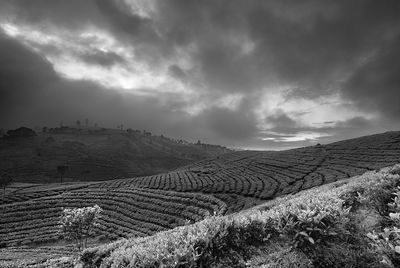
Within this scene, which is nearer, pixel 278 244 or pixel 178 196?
pixel 278 244

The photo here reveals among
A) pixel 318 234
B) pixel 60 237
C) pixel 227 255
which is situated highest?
pixel 318 234

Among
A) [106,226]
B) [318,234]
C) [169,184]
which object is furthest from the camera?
[169,184]

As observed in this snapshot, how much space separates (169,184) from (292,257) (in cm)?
8178

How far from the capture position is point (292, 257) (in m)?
6.57

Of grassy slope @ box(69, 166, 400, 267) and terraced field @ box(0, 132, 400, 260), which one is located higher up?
grassy slope @ box(69, 166, 400, 267)

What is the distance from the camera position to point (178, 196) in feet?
227

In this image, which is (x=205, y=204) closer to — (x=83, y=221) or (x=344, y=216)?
(x=83, y=221)

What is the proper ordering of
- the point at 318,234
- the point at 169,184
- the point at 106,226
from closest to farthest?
1. the point at 318,234
2. the point at 106,226
3. the point at 169,184

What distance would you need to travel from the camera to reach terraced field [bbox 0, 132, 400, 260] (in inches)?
2223

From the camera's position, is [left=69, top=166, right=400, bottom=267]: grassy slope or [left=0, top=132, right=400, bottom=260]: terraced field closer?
[left=69, top=166, right=400, bottom=267]: grassy slope

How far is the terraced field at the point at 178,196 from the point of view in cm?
5647

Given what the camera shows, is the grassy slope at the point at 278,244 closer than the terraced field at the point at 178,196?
Yes

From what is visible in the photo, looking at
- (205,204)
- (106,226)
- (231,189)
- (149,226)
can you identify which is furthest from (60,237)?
(231,189)

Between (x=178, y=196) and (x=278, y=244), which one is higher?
(x=278, y=244)
